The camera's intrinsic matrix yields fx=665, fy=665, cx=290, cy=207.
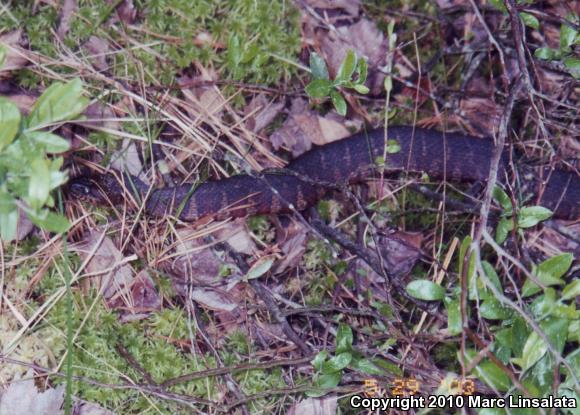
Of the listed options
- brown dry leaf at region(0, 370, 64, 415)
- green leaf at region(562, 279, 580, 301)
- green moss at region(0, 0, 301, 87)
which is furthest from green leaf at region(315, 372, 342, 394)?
green moss at region(0, 0, 301, 87)

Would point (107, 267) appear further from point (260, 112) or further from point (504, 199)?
point (504, 199)

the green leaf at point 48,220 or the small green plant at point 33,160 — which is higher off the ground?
the small green plant at point 33,160

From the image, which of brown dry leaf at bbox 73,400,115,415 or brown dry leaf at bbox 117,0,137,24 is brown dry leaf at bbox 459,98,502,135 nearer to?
brown dry leaf at bbox 117,0,137,24

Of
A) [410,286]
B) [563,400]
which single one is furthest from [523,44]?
[563,400]

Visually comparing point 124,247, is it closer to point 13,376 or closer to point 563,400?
point 13,376

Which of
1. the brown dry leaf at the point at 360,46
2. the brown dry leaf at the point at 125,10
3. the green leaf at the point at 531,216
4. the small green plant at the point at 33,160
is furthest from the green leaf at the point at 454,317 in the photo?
the brown dry leaf at the point at 125,10

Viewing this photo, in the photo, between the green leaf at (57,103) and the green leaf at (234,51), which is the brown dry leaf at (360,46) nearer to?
the green leaf at (234,51)
